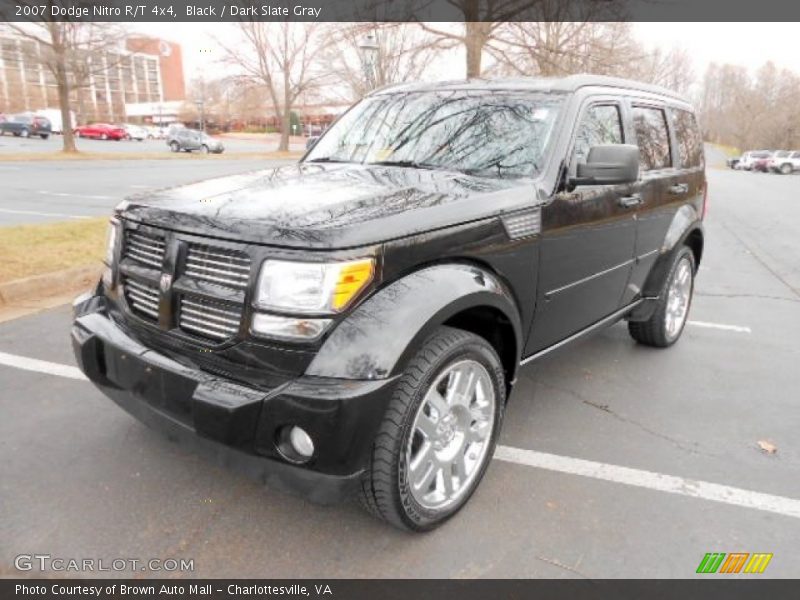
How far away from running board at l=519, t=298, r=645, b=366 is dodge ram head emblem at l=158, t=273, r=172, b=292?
1691 mm

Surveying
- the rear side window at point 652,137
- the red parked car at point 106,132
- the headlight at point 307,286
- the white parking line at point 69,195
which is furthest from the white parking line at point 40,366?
the red parked car at point 106,132

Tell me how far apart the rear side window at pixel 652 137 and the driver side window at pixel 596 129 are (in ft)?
0.93

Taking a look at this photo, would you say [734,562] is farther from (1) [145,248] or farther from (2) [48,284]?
(2) [48,284]

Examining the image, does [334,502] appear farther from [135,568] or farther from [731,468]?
[731,468]

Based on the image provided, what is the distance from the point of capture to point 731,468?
3199mm

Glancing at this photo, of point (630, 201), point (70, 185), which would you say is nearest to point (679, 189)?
point (630, 201)

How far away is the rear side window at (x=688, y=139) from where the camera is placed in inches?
183

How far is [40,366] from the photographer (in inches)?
165

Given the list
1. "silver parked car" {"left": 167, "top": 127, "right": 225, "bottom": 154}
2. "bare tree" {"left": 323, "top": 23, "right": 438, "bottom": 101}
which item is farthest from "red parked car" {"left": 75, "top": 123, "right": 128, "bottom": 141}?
"bare tree" {"left": 323, "top": 23, "right": 438, "bottom": 101}

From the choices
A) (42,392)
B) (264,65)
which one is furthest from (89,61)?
(42,392)

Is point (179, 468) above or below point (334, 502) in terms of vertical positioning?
below

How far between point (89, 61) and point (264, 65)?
47.4ft

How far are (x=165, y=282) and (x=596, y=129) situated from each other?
249 cm

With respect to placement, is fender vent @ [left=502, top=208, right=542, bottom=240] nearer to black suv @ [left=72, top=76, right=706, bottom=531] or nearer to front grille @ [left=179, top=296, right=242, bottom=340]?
black suv @ [left=72, top=76, right=706, bottom=531]
